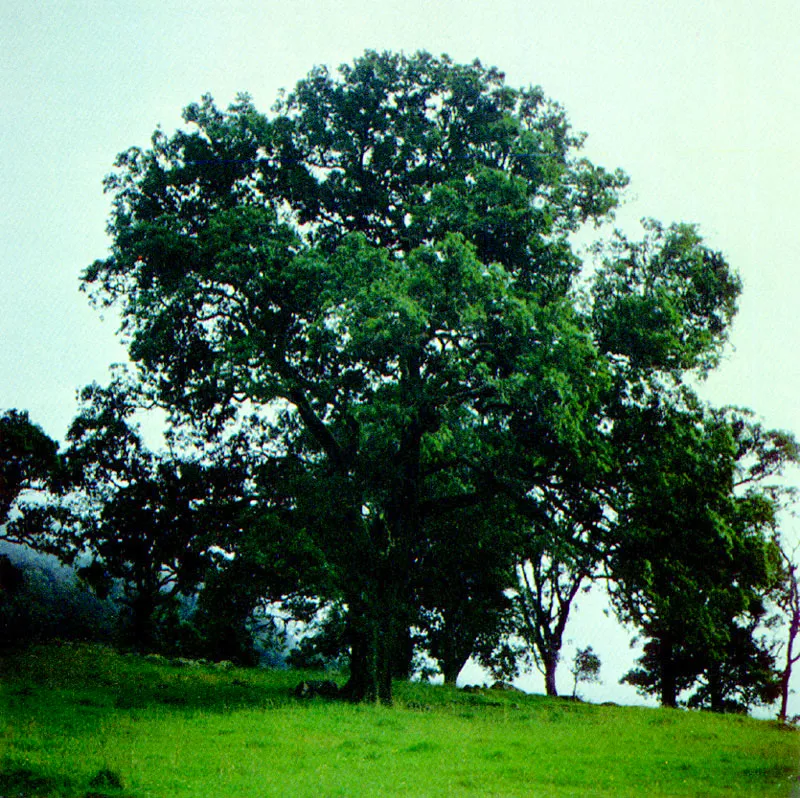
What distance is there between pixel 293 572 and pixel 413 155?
1319cm

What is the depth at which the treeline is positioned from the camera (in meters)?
20.2

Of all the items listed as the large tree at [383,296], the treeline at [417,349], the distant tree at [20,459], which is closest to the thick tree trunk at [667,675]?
the treeline at [417,349]

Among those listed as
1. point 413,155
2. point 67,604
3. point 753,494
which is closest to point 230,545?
point 413,155

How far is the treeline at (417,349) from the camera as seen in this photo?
2019 cm

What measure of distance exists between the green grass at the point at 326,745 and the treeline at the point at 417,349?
2808 mm

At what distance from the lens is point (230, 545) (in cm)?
2277

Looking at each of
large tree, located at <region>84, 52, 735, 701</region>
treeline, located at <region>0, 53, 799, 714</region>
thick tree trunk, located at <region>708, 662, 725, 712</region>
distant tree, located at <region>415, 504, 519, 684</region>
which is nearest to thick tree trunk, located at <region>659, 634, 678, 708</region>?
thick tree trunk, located at <region>708, 662, 725, 712</region>

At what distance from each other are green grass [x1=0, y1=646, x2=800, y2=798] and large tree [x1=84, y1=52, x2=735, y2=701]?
3928mm

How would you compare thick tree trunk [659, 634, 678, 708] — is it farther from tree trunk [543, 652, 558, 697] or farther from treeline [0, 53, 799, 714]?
treeline [0, 53, 799, 714]

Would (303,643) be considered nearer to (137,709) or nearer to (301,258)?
(137,709)

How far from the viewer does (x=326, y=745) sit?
1596 cm

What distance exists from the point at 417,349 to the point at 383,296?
2277 millimetres

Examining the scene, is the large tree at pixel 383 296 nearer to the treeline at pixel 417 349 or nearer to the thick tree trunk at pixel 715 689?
the treeline at pixel 417 349

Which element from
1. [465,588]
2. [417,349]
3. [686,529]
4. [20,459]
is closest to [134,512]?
[20,459]
